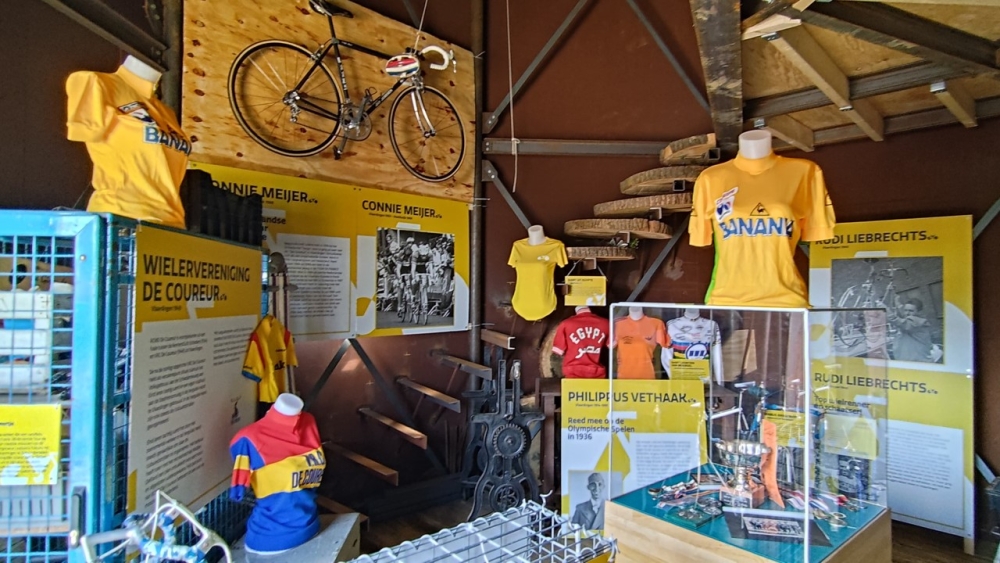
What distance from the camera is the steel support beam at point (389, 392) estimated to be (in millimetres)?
3809

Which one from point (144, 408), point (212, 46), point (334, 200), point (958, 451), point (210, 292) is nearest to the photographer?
point (144, 408)

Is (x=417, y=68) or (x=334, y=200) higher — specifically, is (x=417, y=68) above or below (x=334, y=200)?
above

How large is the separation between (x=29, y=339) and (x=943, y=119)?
16.2ft

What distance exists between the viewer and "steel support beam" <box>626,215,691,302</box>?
171 inches

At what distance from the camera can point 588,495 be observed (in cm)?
355

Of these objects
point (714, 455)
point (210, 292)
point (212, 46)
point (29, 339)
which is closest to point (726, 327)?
point (714, 455)

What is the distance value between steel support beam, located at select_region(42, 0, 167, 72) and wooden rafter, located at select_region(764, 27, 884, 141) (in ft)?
9.89

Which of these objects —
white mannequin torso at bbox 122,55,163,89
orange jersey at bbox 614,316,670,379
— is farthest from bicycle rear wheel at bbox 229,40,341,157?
orange jersey at bbox 614,316,670,379

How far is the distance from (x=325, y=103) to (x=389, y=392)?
2210 millimetres

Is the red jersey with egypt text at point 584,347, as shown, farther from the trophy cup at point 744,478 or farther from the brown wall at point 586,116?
the trophy cup at point 744,478

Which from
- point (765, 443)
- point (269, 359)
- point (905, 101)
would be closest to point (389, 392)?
point (269, 359)

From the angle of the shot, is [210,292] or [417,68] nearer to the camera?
[210,292]

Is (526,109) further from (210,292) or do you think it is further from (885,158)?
(210,292)

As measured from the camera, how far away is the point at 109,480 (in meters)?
1.38
